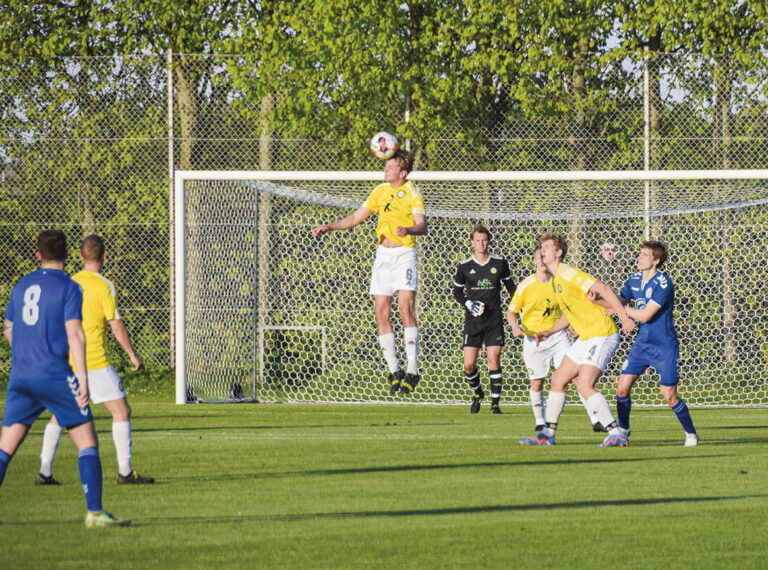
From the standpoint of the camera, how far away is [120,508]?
8.68 metres

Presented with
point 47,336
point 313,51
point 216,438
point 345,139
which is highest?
point 313,51

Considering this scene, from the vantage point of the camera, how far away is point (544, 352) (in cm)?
1455

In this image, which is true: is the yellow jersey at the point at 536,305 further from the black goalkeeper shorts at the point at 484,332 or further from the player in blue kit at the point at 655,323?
the black goalkeeper shorts at the point at 484,332

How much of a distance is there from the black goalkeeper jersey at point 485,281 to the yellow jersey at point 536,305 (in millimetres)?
2580

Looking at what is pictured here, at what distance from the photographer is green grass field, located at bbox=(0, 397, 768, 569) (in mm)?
7125

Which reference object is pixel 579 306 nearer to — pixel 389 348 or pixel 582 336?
pixel 582 336

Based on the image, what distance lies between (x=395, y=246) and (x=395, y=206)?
1.37 ft

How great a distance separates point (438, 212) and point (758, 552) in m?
12.4

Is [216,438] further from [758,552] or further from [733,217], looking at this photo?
[733,217]

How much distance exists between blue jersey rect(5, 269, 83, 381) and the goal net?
10.8 meters

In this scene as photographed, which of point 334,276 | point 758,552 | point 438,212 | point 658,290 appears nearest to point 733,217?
point 438,212

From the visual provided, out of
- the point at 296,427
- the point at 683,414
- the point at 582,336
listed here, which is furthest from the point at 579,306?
the point at 296,427

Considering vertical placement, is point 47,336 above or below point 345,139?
below

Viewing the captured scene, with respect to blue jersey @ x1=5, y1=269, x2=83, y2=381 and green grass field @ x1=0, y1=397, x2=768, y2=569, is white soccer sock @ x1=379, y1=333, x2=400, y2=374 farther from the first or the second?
blue jersey @ x1=5, y1=269, x2=83, y2=381
